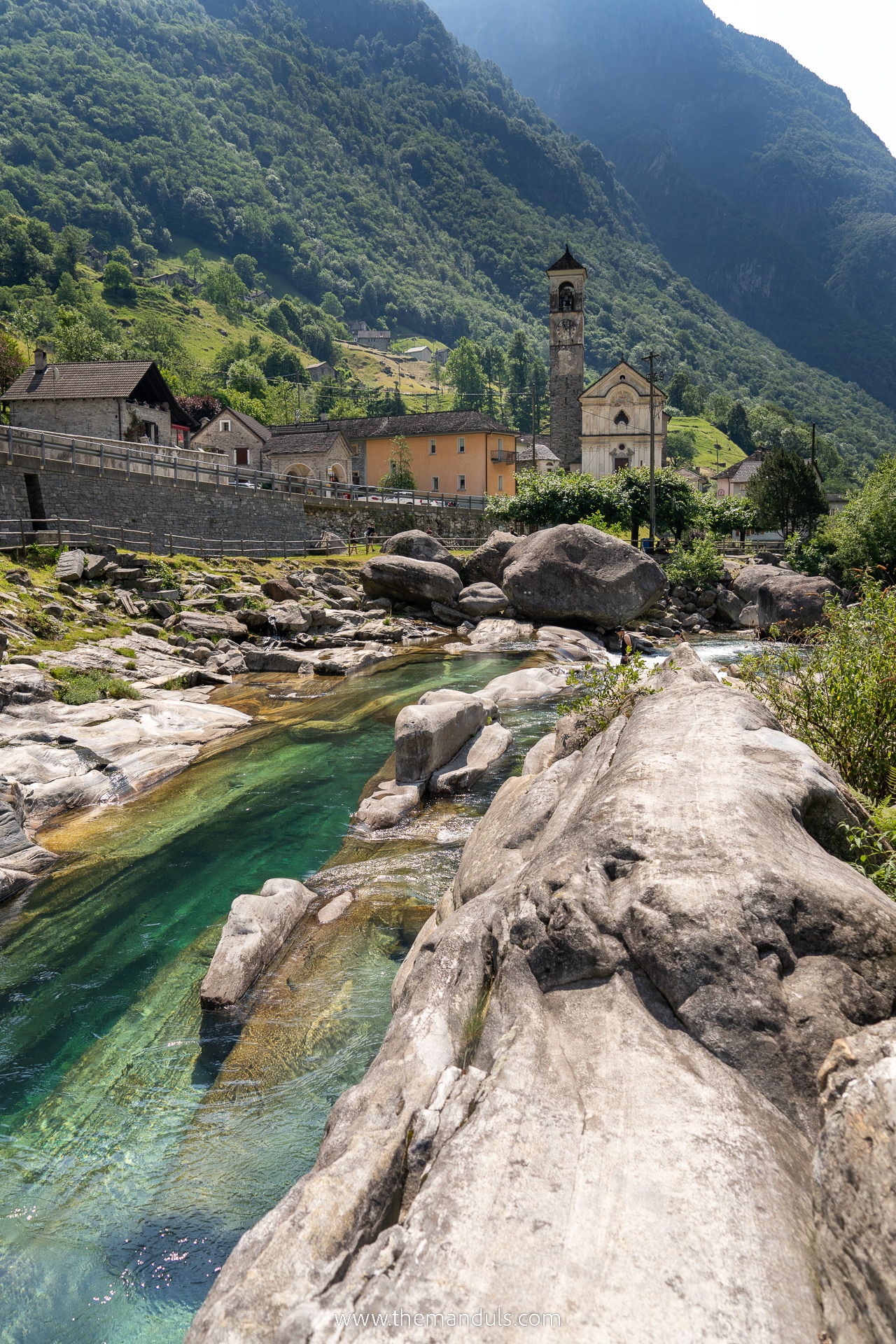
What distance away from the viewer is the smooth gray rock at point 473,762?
1437 cm

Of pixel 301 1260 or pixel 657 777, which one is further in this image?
pixel 657 777

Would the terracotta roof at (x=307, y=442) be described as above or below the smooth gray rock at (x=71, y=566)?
above

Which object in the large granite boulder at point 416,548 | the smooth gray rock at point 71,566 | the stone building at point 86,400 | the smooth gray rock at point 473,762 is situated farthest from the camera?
the stone building at point 86,400

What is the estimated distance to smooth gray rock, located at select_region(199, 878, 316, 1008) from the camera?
8.34m

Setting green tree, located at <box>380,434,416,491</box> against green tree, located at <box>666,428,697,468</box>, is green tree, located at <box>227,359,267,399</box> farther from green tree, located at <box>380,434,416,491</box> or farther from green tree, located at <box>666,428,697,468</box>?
green tree, located at <box>666,428,697,468</box>

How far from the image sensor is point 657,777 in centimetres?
575

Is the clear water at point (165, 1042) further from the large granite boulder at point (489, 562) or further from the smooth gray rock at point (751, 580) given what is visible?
the smooth gray rock at point (751, 580)

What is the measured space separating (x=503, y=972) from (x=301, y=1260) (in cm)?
193

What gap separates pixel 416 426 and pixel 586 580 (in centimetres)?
4766

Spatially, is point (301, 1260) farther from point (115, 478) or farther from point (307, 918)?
point (115, 478)

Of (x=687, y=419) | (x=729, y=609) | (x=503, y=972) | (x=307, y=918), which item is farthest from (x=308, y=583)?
(x=687, y=419)

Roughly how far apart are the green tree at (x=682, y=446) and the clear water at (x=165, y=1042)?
143226mm

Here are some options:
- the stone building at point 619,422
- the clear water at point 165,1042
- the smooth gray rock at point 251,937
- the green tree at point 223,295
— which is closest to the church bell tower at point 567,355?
the stone building at point 619,422

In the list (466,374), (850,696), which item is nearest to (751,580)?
(850,696)
